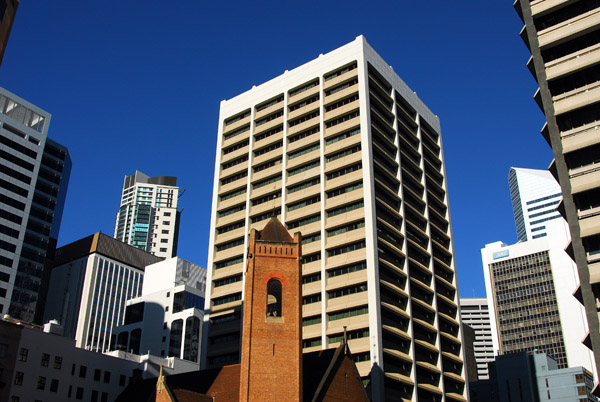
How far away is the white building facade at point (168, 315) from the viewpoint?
110875 mm

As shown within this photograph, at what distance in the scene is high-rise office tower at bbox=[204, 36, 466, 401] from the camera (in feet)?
229

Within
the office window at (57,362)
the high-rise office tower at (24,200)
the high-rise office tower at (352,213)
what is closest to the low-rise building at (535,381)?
the high-rise office tower at (352,213)

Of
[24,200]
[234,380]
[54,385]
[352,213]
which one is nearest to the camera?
[234,380]

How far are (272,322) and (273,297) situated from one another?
483 centimetres

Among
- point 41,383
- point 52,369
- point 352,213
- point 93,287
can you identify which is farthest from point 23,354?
point 93,287

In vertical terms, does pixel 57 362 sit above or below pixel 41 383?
above

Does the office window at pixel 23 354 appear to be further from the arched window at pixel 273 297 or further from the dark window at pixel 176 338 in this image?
the dark window at pixel 176 338

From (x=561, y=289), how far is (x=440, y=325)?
72.9 metres

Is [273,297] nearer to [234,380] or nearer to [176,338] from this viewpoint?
[234,380]

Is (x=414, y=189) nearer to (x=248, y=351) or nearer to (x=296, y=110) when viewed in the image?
(x=296, y=110)

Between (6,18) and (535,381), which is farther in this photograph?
(535,381)

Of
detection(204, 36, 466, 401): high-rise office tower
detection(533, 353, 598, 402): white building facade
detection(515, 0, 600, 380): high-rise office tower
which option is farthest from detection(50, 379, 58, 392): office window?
detection(533, 353, 598, 402): white building facade

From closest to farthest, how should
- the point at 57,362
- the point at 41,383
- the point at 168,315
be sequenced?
the point at 41,383, the point at 57,362, the point at 168,315

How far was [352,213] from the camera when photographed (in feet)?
245
